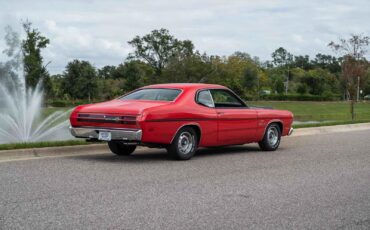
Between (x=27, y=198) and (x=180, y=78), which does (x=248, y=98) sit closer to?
(x=180, y=78)

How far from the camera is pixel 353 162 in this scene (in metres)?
11.4

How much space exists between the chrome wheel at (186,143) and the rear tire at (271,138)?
257cm

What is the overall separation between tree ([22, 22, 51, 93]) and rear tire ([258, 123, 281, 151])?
34092 millimetres

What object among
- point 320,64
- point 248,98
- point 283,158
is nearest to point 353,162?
point 283,158

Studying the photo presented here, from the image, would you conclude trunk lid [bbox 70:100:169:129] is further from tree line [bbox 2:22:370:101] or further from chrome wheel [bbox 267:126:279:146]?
tree line [bbox 2:22:370:101]

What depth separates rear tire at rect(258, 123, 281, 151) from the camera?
1329 cm

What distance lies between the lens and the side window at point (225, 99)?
12.3 m

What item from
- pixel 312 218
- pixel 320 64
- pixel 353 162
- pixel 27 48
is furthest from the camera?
pixel 320 64

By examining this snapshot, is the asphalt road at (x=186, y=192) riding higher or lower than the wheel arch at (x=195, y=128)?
lower

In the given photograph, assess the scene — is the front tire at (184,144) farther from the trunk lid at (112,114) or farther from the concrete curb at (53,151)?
the concrete curb at (53,151)

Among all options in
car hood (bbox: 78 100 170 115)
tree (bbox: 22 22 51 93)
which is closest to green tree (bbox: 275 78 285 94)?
tree (bbox: 22 22 51 93)

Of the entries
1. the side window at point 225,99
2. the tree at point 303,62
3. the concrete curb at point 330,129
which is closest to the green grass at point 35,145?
the side window at point 225,99

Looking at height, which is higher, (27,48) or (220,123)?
(27,48)

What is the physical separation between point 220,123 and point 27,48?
3989cm
